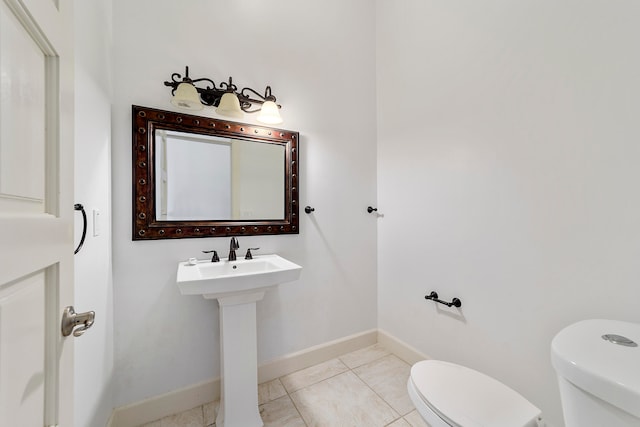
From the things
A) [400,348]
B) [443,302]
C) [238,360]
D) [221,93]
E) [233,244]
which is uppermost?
[221,93]

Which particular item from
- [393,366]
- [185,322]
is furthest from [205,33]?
[393,366]

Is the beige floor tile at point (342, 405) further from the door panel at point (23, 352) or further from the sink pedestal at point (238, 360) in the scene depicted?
the door panel at point (23, 352)

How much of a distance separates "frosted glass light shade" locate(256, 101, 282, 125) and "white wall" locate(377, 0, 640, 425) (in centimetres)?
96

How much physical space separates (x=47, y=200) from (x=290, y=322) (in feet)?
5.10

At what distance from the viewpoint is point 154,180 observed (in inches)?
54.5

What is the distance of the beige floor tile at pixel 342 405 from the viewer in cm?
138

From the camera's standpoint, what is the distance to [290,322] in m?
1.80

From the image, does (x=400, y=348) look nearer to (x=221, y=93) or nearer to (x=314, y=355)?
(x=314, y=355)

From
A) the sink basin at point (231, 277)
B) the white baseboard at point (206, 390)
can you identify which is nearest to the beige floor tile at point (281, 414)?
the white baseboard at point (206, 390)

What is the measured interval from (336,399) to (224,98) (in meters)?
1.94

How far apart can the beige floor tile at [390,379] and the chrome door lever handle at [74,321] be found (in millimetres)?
1589

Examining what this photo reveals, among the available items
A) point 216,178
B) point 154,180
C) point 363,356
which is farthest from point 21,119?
point 363,356

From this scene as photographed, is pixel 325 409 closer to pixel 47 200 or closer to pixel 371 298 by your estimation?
pixel 371 298

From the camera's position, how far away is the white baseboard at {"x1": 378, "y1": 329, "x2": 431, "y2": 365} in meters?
1.81
